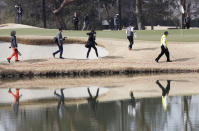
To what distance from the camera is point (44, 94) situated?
2464cm

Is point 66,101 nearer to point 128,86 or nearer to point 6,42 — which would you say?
point 128,86

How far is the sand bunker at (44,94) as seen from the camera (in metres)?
23.3

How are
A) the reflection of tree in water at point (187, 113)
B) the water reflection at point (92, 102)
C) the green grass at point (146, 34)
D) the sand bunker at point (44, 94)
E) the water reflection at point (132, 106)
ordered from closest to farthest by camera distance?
the reflection of tree in water at point (187, 113)
the water reflection at point (132, 106)
the water reflection at point (92, 102)
the sand bunker at point (44, 94)
the green grass at point (146, 34)

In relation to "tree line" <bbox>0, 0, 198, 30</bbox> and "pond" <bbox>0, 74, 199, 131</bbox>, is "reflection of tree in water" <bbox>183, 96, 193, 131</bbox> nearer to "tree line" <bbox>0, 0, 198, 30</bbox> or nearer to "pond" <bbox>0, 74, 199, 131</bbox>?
"pond" <bbox>0, 74, 199, 131</bbox>

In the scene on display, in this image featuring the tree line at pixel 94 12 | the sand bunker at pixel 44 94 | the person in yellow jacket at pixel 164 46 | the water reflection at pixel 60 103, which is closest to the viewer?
the water reflection at pixel 60 103

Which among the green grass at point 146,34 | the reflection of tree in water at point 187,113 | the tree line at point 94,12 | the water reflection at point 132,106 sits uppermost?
the tree line at point 94,12

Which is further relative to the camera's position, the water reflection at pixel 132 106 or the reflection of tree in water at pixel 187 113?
the water reflection at pixel 132 106

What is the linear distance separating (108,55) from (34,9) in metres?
46.6

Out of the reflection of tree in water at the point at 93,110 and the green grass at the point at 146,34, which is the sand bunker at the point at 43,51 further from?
the reflection of tree in water at the point at 93,110

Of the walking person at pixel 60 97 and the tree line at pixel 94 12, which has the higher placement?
the tree line at pixel 94 12

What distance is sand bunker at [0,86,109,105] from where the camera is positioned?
23.3 meters

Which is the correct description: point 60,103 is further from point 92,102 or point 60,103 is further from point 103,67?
point 103,67

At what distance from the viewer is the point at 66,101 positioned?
72.9ft

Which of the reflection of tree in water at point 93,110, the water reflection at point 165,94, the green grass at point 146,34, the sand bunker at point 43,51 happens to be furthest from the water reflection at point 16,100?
the green grass at point 146,34
